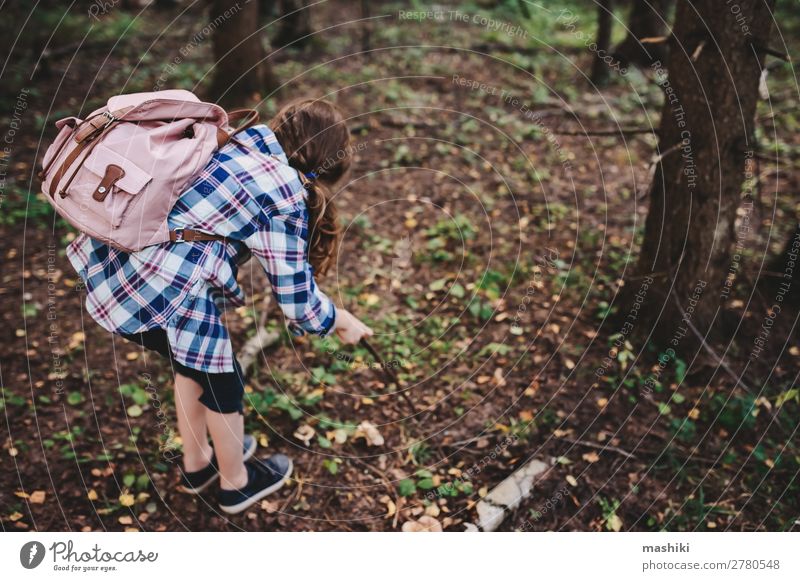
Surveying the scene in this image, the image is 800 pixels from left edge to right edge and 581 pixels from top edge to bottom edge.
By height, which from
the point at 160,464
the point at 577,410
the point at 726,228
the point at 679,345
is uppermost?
the point at 726,228

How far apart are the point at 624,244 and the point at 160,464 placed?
3567 millimetres

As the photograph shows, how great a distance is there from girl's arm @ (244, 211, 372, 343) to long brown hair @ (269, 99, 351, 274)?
14 centimetres

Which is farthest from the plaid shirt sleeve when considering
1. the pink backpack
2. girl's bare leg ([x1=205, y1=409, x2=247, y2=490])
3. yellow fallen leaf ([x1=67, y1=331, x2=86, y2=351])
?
yellow fallen leaf ([x1=67, y1=331, x2=86, y2=351])

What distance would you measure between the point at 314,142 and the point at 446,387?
1834 millimetres

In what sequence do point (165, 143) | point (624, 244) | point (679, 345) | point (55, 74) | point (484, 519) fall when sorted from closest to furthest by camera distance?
point (165, 143) < point (484, 519) < point (679, 345) < point (624, 244) < point (55, 74)

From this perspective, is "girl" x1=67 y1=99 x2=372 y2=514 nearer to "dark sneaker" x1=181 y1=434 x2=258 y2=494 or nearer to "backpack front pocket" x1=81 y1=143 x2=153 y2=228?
"backpack front pocket" x1=81 y1=143 x2=153 y2=228

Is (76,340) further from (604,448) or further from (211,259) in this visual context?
(604,448)

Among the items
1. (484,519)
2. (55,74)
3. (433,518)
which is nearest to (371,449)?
(433,518)

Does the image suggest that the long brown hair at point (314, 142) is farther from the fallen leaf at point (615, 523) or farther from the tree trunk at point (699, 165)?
the fallen leaf at point (615, 523)

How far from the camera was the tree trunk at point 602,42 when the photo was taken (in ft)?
22.8

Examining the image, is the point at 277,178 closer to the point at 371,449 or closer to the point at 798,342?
the point at 371,449

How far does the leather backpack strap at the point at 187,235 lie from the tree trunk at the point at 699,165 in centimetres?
251

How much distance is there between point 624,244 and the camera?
452 cm

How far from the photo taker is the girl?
2070mm
